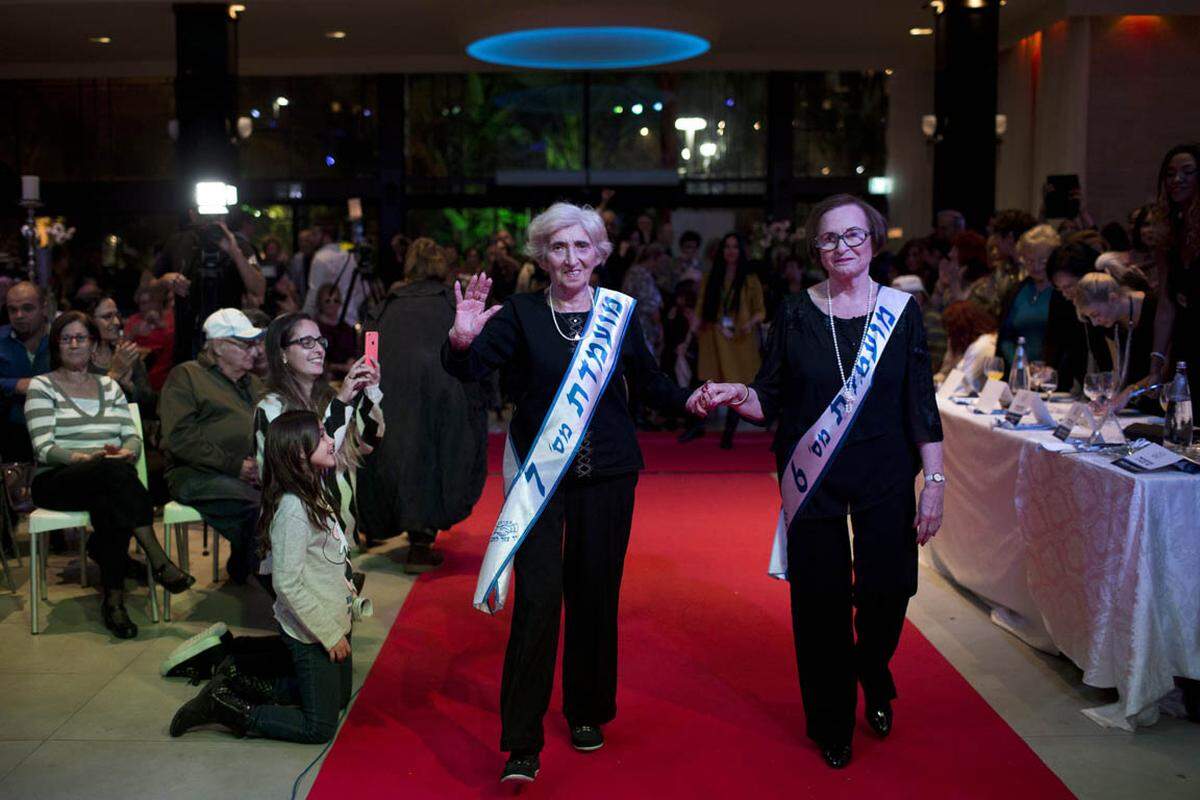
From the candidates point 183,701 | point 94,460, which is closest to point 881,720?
point 183,701

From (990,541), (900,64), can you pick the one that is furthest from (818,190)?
(990,541)

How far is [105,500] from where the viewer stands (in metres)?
4.67

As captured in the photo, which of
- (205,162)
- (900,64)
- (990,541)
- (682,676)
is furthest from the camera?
(900,64)

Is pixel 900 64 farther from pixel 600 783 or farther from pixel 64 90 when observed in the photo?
pixel 600 783

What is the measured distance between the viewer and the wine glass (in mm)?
5078

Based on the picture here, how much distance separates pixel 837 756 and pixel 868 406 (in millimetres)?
905

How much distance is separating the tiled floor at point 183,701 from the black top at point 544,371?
1104mm

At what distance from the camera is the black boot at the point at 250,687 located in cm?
369

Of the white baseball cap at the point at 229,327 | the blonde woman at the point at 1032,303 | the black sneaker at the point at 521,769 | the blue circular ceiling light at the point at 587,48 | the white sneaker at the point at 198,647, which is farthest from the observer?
the blue circular ceiling light at the point at 587,48

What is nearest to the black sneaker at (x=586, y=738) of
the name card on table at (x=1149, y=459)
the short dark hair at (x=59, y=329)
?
the name card on table at (x=1149, y=459)

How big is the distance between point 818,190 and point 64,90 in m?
9.06

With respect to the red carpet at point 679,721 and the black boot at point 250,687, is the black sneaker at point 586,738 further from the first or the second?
the black boot at point 250,687

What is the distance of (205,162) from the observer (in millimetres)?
11492

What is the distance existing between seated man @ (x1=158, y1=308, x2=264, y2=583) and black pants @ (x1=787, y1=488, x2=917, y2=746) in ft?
7.21
